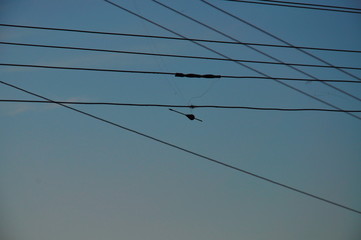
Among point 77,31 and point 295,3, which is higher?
point 295,3

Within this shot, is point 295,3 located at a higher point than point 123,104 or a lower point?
higher

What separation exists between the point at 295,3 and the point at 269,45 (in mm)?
1322

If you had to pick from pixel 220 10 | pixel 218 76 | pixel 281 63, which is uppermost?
pixel 220 10

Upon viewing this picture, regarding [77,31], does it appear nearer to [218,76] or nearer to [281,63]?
[218,76]

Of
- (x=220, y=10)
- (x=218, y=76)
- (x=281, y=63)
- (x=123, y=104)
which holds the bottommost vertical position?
(x=123, y=104)

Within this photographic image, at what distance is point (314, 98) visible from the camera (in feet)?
52.2

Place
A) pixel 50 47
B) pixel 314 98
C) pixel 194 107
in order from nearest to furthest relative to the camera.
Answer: pixel 50 47
pixel 194 107
pixel 314 98

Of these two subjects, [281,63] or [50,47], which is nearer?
[50,47]

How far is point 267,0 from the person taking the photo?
14797 mm

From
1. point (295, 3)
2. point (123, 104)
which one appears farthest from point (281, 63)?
point (123, 104)

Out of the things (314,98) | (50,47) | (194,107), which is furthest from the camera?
(314,98)

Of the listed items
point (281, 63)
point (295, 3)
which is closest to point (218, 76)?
point (281, 63)

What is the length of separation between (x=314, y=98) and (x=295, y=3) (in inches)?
99.0

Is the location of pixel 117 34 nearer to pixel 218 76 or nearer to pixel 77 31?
pixel 77 31
